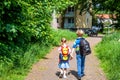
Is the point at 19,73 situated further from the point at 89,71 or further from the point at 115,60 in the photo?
the point at 115,60

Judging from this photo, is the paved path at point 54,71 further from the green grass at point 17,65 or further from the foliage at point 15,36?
the foliage at point 15,36

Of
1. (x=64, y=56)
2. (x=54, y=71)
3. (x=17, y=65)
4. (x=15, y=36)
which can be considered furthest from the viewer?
(x=54, y=71)

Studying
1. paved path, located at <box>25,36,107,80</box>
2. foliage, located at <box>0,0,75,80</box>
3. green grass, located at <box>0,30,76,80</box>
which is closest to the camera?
green grass, located at <box>0,30,76,80</box>

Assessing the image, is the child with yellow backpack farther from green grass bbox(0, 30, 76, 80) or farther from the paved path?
green grass bbox(0, 30, 76, 80)

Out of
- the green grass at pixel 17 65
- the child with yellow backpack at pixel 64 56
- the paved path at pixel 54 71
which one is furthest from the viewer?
the paved path at pixel 54 71

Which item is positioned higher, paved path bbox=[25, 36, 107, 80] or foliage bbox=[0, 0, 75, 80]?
foliage bbox=[0, 0, 75, 80]

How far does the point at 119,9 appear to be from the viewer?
60406 mm

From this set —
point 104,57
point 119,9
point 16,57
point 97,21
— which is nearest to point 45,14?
point 104,57

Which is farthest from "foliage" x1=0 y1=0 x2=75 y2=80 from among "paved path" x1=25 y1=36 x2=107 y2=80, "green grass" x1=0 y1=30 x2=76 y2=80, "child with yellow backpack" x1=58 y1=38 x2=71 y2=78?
"child with yellow backpack" x1=58 y1=38 x2=71 y2=78

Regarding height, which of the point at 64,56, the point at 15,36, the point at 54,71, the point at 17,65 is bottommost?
the point at 54,71

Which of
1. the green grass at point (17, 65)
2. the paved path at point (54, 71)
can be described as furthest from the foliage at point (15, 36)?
the paved path at point (54, 71)

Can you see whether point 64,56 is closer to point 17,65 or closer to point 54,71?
point 54,71

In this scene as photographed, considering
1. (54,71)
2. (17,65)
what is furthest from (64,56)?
(17,65)

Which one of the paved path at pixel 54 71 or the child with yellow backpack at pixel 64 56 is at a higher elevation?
the child with yellow backpack at pixel 64 56
